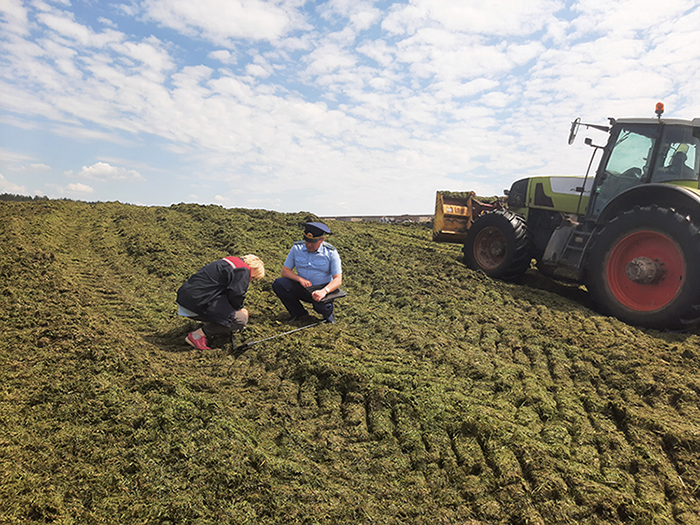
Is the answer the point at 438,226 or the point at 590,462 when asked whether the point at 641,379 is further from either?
the point at 438,226

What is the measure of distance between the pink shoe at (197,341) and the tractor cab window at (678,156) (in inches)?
254

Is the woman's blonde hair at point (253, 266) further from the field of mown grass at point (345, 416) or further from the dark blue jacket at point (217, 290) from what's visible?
the field of mown grass at point (345, 416)

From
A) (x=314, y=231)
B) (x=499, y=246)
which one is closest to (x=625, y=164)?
(x=499, y=246)

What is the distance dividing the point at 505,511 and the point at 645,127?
20.6 ft

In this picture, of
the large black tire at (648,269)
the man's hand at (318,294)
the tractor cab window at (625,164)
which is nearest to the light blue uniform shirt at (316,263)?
the man's hand at (318,294)

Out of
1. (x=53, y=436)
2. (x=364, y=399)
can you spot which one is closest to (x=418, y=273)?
(x=364, y=399)

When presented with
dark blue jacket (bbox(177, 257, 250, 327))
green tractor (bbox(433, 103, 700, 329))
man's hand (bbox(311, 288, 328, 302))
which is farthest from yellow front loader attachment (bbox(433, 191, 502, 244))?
dark blue jacket (bbox(177, 257, 250, 327))

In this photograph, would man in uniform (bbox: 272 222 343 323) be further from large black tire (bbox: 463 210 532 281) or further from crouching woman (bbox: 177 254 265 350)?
large black tire (bbox: 463 210 532 281)

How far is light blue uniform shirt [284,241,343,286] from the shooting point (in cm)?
497

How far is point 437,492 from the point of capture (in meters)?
2.50

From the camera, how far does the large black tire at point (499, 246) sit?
23.8ft

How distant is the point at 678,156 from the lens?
6.03m

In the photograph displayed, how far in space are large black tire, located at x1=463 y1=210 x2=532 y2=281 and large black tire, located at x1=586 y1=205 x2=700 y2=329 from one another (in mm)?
1409

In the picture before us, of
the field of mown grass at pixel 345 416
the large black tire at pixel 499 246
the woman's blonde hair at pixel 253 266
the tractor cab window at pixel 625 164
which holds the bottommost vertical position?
the field of mown grass at pixel 345 416
